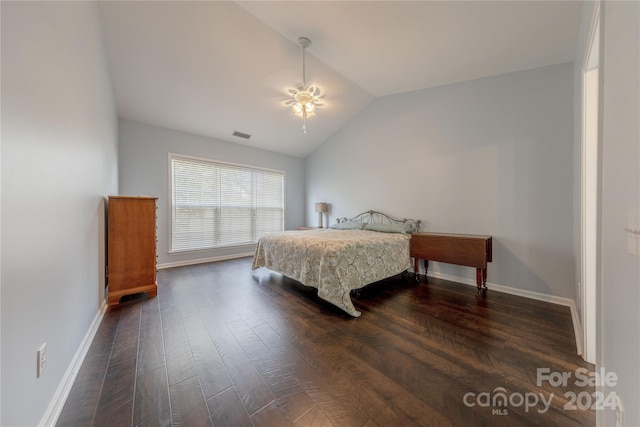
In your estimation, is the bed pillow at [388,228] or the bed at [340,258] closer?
the bed at [340,258]

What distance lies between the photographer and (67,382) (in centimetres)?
133

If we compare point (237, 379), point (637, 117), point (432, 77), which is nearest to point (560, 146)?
point (432, 77)

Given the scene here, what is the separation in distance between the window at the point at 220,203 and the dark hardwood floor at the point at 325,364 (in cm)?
201

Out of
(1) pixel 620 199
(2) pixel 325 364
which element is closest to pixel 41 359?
(2) pixel 325 364

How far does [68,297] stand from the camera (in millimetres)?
1435

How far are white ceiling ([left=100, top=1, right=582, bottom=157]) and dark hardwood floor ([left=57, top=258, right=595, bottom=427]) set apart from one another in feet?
9.54

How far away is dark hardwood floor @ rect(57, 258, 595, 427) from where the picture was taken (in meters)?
1.18

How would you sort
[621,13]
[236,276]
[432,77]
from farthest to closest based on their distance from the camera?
1. [236,276]
2. [432,77]
3. [621,13]

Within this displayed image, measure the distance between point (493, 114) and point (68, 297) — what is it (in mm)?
4669

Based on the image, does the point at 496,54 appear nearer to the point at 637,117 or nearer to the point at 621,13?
the point at 621,13

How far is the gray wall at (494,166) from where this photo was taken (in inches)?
101

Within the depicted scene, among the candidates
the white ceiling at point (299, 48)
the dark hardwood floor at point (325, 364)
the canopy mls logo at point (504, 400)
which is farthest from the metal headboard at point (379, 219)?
the canopy mls logo at point (504, 400)

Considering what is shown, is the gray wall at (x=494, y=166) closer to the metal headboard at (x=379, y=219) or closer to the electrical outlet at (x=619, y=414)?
the metal headboard at (x=379, y=219)

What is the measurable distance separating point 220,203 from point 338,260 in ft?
11.3
